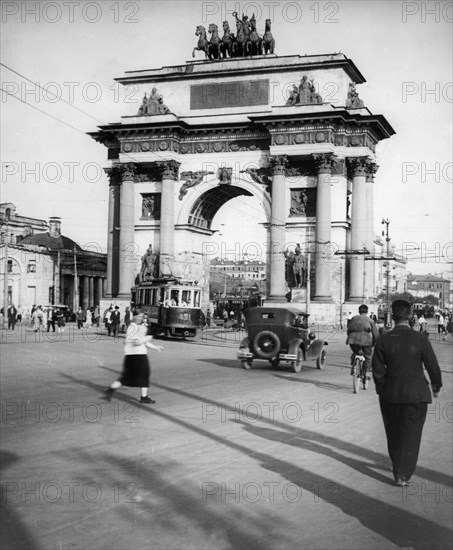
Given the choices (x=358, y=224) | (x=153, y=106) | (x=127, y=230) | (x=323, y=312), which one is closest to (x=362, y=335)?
(x=323, y=312)

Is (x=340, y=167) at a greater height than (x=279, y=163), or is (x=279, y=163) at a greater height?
(x=279, y=163)

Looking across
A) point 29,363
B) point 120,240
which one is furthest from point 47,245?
point 29,363

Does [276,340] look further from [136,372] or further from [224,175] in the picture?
[224,175]

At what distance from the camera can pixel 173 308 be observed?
108 ft

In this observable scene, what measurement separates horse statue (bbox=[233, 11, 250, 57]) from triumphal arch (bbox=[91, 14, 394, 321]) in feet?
0.21

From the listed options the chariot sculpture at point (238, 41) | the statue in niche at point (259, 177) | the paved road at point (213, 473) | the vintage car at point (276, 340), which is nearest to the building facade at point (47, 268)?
the statue in niche at point (259, 177)

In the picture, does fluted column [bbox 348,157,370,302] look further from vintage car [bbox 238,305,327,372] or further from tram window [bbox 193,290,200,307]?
vintage car [bbox 238,305,327,372]

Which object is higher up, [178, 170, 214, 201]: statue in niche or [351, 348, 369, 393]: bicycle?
[178, 170, 214, 201]: statue in niche

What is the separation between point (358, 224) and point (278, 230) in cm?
490

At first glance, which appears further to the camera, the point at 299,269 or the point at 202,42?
the point at 202,42

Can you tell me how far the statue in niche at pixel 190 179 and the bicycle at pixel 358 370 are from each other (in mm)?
32742

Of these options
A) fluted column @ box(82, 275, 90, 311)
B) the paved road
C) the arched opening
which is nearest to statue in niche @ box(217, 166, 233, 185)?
the arched opening

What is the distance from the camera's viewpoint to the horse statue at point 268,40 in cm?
4590

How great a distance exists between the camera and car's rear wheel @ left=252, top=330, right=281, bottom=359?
57.8ft
